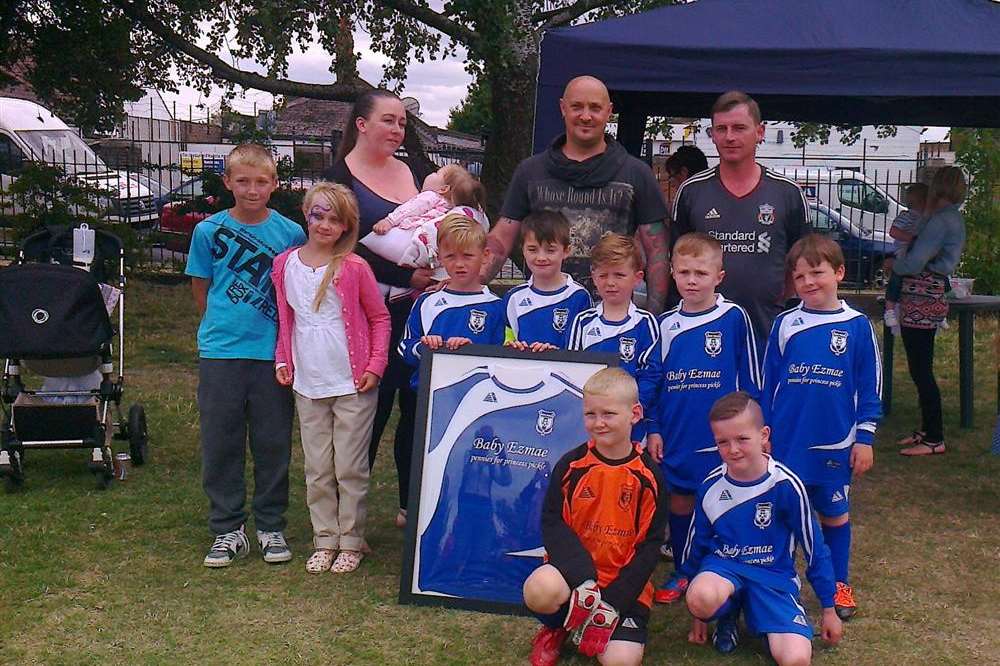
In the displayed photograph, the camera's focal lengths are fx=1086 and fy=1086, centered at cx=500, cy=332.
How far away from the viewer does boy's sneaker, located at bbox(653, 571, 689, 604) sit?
169 inches

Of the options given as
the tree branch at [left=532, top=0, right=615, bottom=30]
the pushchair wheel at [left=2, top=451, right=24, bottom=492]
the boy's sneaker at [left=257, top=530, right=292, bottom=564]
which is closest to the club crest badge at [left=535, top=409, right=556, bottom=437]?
the boy's sneaker at [left=257, top=530, right=292, bottom=564]

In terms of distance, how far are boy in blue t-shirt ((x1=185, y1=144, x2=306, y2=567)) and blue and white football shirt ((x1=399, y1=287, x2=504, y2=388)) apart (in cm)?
67

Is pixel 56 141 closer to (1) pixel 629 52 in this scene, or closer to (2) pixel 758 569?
(1) pixel 629 52

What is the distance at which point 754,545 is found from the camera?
379 cm

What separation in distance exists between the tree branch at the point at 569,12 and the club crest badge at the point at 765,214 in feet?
24.6

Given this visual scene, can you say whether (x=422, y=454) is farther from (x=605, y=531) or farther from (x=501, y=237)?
(x=501, y=237)

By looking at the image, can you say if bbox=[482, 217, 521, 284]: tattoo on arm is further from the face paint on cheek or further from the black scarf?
the face paint on cheek

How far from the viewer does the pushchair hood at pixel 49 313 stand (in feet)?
18.3

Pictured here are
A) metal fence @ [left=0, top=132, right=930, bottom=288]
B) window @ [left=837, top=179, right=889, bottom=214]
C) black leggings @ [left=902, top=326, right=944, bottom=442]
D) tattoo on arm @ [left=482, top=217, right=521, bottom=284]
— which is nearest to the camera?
tattoo on arm @ [left=482, top=217, right=521, bottom=284]

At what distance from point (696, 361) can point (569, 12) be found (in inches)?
325

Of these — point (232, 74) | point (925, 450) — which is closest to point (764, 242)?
point (925, 450)

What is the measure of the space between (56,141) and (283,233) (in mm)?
18632

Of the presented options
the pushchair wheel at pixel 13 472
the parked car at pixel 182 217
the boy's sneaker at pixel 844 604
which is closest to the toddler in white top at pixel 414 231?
the boy's sneaker at pixel 844 604

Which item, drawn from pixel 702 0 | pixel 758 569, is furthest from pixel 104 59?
pixel 758 569
